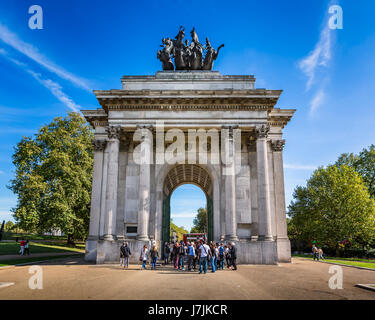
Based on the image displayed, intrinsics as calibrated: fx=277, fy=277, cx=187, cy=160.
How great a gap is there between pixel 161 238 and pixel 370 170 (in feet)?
140

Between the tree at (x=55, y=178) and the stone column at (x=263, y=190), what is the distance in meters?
23.1

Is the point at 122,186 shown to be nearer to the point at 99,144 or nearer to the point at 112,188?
the point at 112,188

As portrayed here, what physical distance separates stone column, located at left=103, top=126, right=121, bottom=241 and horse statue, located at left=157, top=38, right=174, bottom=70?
9.61 meters

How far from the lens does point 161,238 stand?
25.1m

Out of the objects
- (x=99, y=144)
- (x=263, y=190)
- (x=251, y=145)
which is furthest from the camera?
(x=99, y=144)

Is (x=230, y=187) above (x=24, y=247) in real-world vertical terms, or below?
above

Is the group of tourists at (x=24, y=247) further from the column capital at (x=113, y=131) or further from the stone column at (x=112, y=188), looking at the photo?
the column capital at (x=113, y=131)

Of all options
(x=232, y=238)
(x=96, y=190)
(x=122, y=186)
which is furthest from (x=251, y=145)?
(x=96, y=190)

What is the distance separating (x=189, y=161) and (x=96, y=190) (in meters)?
9.36

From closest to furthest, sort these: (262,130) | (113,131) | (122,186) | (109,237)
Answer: (109,237) → (262,130) → (113,131) → (122,186)

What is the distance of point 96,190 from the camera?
2659cm

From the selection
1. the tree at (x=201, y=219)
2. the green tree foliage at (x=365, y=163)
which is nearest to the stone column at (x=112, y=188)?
the green tree foliage at (x=365, y=163)

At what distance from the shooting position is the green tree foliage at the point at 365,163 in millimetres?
48656
